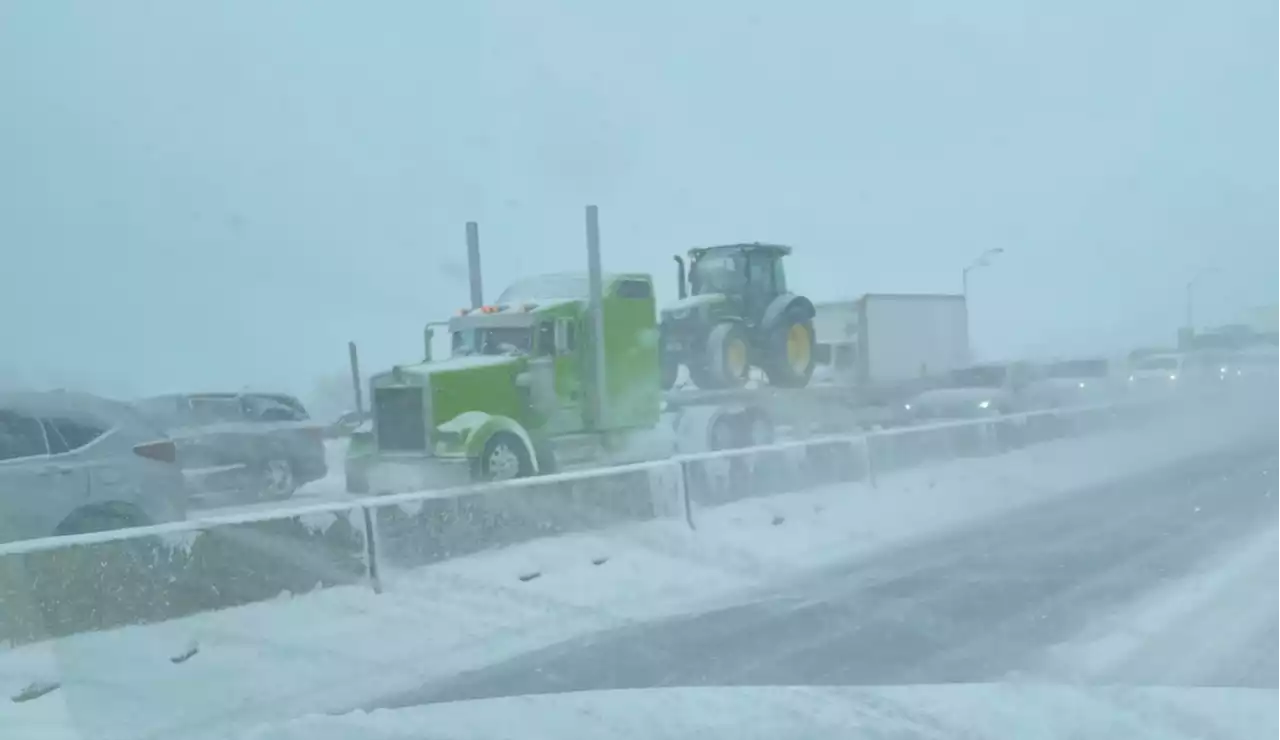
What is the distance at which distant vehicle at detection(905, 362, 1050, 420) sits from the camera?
3039 cm

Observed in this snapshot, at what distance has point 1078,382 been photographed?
38.5 m

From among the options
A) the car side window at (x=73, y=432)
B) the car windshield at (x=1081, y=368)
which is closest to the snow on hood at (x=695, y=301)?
the car side window at (x=73, y=432)

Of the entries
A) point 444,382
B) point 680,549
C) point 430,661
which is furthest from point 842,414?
point 430,661

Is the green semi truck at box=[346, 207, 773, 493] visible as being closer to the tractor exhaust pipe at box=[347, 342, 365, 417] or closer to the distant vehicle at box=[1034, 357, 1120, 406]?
the tractor exhaust pipe at box=[347, 342, 365, 417]

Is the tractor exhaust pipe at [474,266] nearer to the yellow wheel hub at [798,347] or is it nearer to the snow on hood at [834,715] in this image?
the yellow wheel hub at [798,347]

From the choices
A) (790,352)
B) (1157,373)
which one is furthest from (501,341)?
(1157,373)

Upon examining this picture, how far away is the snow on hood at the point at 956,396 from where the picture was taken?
30.5 m

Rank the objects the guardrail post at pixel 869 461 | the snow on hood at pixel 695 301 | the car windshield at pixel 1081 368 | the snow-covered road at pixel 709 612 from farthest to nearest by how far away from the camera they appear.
A: the car windshield at pixel 1081 368, the snow on hood at pixel 695 301, the guardrail post at pixel 869 461, the snow-covered road at pixel 709 612

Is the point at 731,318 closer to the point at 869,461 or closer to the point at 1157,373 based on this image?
the point at 869,461

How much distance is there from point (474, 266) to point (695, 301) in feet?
14.5

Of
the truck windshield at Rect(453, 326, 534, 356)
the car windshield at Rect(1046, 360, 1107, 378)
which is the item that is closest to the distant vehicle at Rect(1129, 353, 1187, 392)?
the car windshield at Rect(1046, 360, 1107, 378)

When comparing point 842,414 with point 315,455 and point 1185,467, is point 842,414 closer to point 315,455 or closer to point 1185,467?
point 1185,467

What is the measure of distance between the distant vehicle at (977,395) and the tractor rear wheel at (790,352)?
27.7 ft

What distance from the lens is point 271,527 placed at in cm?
1007
